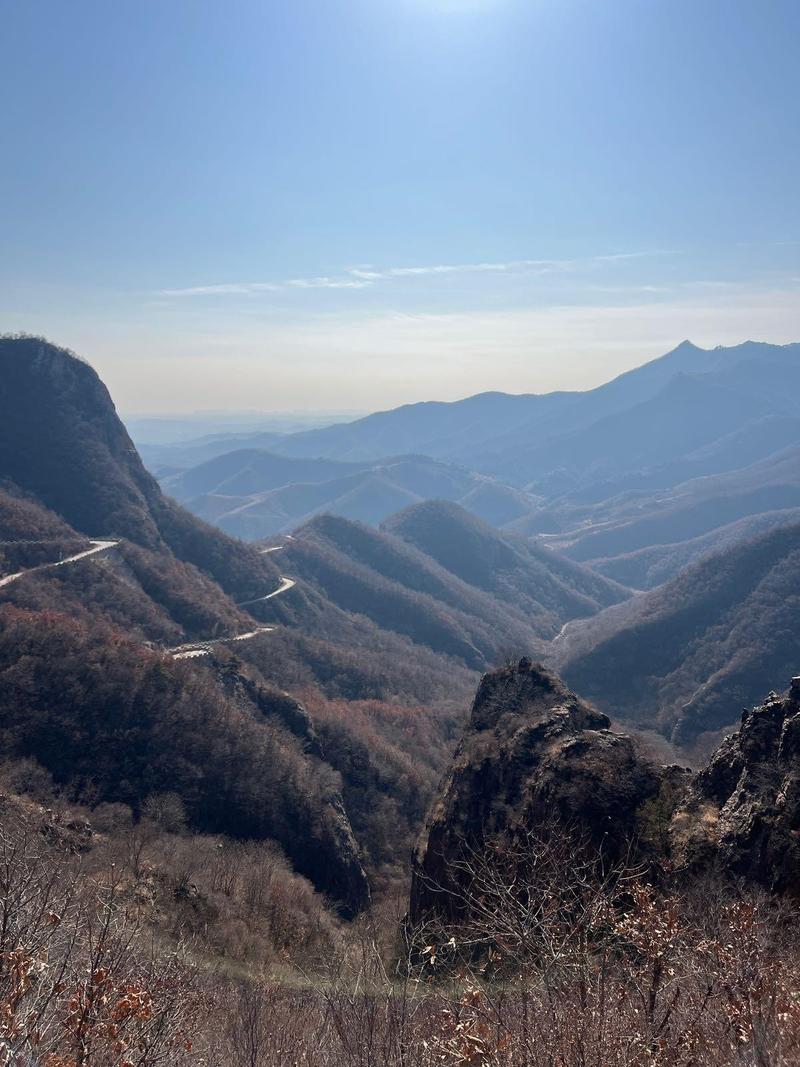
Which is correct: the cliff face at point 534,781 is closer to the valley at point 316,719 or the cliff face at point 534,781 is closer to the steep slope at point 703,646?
the valley at point 316,719

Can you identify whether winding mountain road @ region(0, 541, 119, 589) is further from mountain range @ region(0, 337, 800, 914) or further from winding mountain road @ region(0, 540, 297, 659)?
mountain range @ region(0, 337, 800, 914)

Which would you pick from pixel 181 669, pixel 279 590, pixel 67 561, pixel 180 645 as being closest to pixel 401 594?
pixel 279 590

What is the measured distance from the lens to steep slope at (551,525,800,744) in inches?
4284

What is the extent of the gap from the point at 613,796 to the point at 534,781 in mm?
4497

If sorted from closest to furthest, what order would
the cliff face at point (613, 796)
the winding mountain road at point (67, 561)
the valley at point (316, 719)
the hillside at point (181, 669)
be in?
the cliff face at point (613, 796), the valley at point (316, 719), the hillside at point (181, 669), the winding mountain road at point (67, 561)

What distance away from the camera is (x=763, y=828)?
77.2 feet

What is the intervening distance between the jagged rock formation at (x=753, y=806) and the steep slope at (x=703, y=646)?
7976 centimetres

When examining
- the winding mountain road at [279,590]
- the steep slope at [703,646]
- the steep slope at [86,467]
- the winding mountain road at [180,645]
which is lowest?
the steep slope at [703,646]

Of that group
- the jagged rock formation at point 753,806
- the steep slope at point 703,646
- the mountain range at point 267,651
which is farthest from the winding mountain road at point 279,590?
the jagged rock formation at point 753,806

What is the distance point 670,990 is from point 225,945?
2174 centimetres

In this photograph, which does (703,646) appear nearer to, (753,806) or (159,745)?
(159,745)

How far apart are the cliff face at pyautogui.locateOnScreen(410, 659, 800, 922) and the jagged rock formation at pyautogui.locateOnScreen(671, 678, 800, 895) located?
43 mm

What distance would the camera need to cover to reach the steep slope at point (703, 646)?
10881cm

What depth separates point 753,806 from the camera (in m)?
24.7
